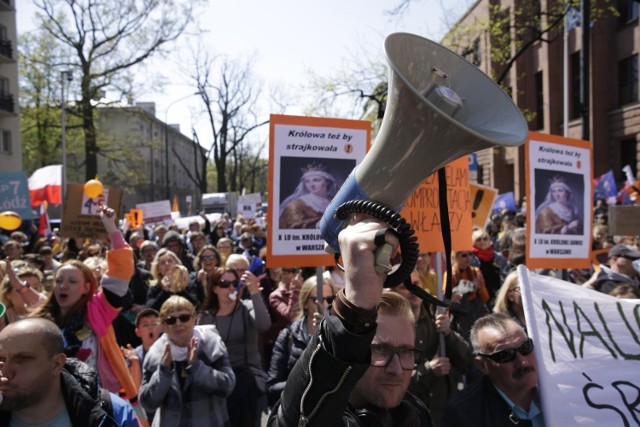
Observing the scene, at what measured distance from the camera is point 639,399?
8.13ft

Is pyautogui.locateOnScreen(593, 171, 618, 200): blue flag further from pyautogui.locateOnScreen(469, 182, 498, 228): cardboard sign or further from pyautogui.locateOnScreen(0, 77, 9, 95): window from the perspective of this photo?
pyautogui.locateOnScreen(0, 77, 9, 95): window

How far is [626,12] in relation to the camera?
23.6 meters

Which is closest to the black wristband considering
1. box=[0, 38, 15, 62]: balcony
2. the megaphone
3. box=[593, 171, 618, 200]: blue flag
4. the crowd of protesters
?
the megaphone

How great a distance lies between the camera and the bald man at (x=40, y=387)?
233 cm

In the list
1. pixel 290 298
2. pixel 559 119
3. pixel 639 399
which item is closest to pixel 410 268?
pixel 639 399

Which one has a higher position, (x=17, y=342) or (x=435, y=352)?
(x=17, y=342)

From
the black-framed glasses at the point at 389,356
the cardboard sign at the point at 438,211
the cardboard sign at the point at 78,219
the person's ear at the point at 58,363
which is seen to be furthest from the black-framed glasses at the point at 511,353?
the cardboard sign at the point at 78,219

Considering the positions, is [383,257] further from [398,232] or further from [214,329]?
[214,329]

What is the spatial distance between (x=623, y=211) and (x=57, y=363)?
474cm

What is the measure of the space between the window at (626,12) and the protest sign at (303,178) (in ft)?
75.2

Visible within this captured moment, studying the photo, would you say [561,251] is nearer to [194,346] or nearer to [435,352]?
[435,352]

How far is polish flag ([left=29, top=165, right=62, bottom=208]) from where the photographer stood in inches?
661

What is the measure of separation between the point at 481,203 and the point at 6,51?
30601 mm

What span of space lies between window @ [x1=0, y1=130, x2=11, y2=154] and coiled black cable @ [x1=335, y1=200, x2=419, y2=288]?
3468cm
